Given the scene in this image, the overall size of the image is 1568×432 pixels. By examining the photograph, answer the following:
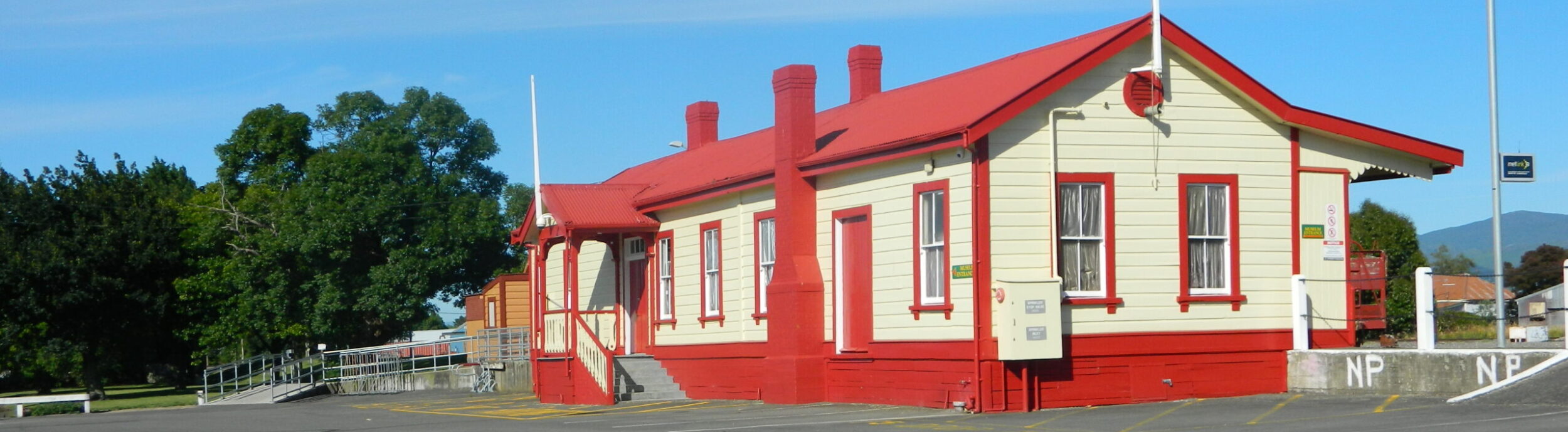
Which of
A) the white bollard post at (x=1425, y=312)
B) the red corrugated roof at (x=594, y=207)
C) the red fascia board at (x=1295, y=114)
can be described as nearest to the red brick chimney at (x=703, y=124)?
the red corrugated roof at (x=594, y=207)

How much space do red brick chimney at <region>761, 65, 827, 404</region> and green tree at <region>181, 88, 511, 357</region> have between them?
2533 cm

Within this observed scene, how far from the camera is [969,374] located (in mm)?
18641

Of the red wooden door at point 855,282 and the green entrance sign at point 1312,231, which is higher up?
the green entrance sign at point 1312,231

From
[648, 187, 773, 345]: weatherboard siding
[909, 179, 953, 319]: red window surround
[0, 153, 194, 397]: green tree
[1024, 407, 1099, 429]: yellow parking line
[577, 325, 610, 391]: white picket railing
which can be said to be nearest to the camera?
[1024, 407, 1099, 429]: yellow parking line

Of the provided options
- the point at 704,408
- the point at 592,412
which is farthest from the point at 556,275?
the point at 704,408

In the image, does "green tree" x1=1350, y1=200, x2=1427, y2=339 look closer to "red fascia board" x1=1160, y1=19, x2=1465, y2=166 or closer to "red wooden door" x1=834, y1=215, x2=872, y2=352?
"red fascia board" x1=1160, y1=19, x2=1465, y2=166

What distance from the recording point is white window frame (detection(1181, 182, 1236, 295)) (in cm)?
1948

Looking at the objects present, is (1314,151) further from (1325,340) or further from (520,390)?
(520,390)

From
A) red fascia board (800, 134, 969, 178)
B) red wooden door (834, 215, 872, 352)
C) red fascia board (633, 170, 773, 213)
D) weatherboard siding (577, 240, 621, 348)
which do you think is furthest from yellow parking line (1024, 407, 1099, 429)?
weatherboard siding (577, 240, 621, 348)

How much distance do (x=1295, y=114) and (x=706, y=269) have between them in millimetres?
10181

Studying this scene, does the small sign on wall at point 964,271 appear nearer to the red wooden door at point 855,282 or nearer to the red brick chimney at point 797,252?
the red wooden door at point 855,282

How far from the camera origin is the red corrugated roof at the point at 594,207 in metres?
26.3

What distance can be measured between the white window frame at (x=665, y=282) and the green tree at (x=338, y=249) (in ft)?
Answer: 64.7

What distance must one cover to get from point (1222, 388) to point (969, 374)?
3405 millimetres
